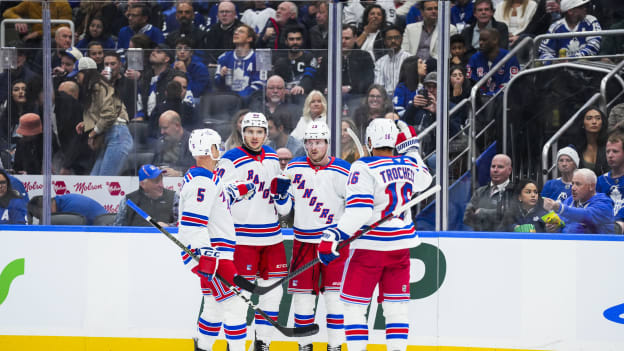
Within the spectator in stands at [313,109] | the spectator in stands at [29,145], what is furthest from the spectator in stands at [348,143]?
the spectator in stands at [29,145]

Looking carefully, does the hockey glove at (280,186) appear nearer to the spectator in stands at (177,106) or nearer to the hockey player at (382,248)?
the hockey player at (382,248)

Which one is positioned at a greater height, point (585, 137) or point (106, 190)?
point (585, 137)

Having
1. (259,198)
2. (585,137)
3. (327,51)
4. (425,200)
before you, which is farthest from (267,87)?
(585,137)

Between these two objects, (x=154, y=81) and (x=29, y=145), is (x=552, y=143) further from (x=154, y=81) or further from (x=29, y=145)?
(x=29, y=145)

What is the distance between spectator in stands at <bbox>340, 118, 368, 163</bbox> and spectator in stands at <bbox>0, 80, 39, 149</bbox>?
5.93 feet

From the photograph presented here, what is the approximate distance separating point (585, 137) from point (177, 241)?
7.38 ft

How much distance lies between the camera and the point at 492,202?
14.3 ft

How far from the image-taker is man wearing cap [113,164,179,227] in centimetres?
457

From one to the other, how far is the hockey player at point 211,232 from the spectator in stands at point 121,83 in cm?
84

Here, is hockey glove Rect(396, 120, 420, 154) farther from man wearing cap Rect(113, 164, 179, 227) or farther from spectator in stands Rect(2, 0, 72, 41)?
spectator in stands Rect(2, 0, 72, 41)

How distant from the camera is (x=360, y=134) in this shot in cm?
446

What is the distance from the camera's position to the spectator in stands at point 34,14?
4.78 meters

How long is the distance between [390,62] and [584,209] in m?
1.32

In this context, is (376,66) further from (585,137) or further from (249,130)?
(585,137)
